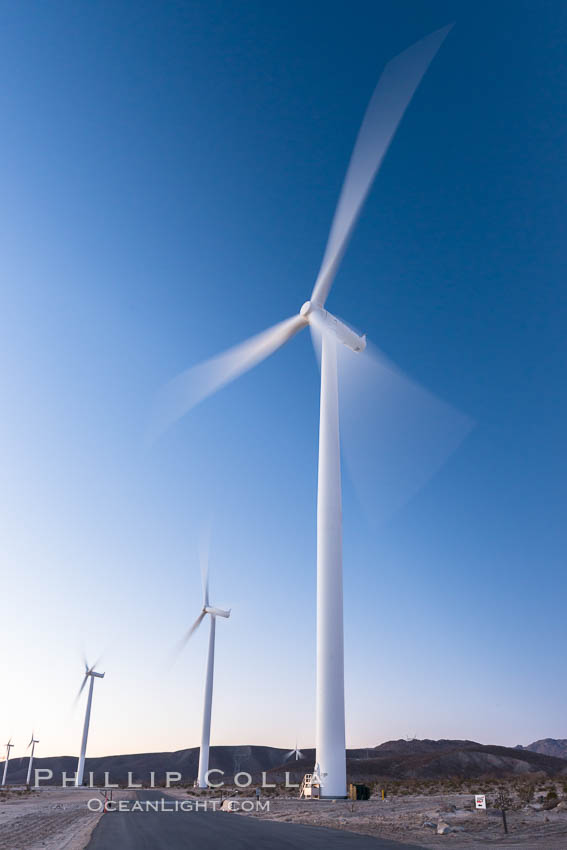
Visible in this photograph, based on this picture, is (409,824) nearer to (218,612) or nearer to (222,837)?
(222,837)

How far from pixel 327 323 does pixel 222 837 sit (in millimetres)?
29215

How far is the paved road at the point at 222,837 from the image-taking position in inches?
744

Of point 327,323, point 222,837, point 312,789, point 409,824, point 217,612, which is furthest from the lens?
point 217,612

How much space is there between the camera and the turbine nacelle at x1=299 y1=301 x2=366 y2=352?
42.2m

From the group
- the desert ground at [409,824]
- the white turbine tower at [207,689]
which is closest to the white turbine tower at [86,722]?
the white turbine tower at [207,689]

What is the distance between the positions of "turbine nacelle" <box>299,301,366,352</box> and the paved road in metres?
27.3

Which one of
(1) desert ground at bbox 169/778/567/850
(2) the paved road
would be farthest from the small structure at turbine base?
→ (2) the paved road

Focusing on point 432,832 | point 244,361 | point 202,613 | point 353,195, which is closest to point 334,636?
point 432,832

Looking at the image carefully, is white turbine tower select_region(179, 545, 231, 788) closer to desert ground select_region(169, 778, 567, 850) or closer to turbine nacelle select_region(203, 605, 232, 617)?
turbine nacelle select_region(203, 605, 232, 617)

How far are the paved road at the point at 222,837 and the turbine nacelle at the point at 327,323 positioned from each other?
27.3 m

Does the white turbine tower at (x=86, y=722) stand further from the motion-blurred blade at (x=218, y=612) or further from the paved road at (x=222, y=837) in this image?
the paved road at (x=222, y=837)

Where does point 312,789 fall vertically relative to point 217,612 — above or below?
below

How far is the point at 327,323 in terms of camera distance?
42250 mm

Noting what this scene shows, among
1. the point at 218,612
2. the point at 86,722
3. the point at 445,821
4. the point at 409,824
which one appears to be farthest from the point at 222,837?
the point at 86,722
